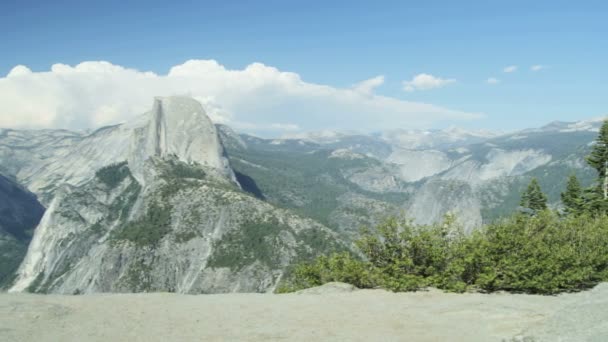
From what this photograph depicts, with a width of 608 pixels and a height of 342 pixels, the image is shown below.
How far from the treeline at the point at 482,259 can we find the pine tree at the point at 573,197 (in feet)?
92.0

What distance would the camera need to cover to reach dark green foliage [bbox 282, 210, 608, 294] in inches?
1038

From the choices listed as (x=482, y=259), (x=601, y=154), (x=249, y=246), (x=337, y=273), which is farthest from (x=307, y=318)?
(x=249, y=246)

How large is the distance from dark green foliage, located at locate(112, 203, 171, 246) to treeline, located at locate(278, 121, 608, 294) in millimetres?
138093

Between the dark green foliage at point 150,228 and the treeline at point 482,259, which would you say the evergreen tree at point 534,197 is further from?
the dark green foliage at point 150,228

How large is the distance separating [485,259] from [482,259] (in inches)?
7.8

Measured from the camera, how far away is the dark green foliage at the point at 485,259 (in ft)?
86.5

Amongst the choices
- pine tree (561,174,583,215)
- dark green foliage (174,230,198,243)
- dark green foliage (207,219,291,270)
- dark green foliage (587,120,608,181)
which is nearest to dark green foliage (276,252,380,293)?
pine tree (561,174,583,215)

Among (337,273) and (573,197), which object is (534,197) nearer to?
(573,197)

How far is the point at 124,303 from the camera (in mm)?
23547

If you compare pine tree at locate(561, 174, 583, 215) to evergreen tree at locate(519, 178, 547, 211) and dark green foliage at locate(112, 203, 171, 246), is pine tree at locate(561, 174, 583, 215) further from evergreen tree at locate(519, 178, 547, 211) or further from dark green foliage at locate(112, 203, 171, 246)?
dark green foliage at locate(112, 203, 171, 246)

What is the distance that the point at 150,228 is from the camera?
165750mm

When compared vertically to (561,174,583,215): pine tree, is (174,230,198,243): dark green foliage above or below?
below

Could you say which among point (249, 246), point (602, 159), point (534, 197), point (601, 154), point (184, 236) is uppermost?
point (601, 154)

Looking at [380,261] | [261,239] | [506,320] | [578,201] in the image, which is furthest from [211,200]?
[506,320]
